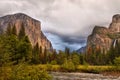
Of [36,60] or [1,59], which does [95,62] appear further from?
[1,59]

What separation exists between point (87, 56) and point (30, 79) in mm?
158939

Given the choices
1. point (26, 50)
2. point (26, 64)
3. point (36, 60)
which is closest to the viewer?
point (26, 64)

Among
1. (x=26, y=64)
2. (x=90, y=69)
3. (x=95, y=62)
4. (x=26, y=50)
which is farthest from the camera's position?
(x=95, y=62)

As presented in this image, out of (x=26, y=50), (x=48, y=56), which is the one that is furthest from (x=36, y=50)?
(x=26, y=50)

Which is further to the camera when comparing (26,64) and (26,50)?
(26,50)

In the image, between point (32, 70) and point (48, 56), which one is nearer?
point (32, 70)

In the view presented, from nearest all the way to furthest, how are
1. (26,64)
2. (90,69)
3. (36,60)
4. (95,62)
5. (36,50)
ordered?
(26,64)
(90,69)
(36,60)
(36,50)
(95,62)

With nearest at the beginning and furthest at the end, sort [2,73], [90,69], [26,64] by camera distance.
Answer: [2,73], [26,64], [90,69]

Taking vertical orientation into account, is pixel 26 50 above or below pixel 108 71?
above

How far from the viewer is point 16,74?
15766 mm

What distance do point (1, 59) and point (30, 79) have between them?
2.05 metres

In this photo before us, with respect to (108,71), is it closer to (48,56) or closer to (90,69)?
(90,69)

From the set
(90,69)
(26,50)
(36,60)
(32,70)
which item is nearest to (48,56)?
(36,60)

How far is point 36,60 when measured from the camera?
13100cm
